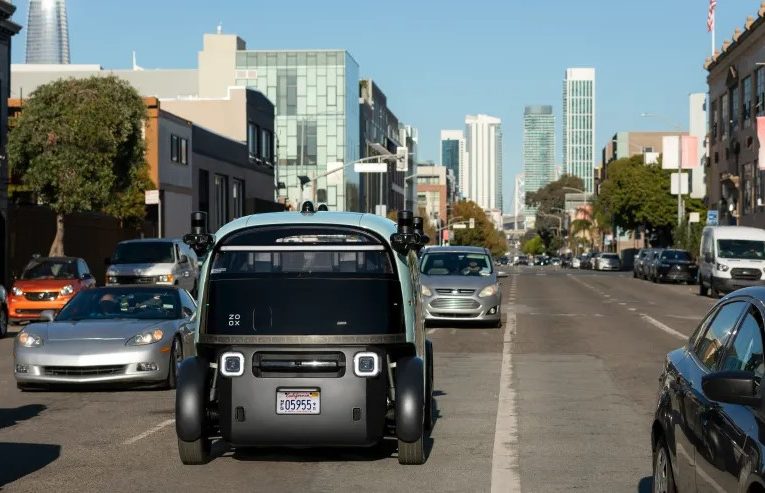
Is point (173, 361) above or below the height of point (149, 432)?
above

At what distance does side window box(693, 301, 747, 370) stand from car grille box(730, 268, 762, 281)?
120 feet

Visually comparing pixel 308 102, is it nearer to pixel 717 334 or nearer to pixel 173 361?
pixel 173 361

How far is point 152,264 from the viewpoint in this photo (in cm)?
3506

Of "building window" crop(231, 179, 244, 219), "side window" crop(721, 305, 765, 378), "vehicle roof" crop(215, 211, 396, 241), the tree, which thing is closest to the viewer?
"side window" crop(721, 305, 765, 378)

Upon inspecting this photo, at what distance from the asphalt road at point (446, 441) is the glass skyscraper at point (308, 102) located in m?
81.9

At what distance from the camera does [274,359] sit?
964 cm

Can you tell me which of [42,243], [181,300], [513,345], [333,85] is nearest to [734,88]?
[333,85]

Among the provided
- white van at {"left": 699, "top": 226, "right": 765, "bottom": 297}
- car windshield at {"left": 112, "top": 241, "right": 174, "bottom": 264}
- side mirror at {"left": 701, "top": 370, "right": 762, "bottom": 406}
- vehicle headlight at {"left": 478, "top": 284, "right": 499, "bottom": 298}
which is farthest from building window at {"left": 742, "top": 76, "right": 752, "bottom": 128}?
side mirror at {"left": 701, "top": 370, "right": 762, "bottom": 406}

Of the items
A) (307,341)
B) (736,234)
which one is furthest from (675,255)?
(307,341)

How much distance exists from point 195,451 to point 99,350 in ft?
17.6

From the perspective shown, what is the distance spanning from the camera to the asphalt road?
31.4 ft

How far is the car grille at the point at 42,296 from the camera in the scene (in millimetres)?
29812

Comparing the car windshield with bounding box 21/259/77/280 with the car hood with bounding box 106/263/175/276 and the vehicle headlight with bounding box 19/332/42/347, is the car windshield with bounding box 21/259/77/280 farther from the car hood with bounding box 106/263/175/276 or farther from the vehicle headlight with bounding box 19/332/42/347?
the vehicle headlight with bounding box 19/332/42/347

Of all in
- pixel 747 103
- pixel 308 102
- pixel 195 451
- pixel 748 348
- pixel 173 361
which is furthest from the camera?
pixel 308 102
